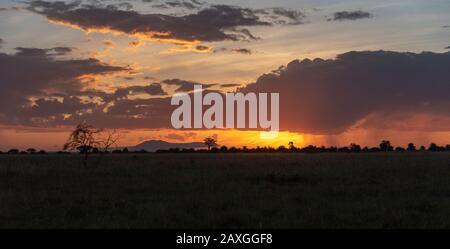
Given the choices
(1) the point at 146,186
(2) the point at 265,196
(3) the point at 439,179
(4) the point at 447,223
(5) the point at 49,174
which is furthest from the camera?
(5) the point at 49,174

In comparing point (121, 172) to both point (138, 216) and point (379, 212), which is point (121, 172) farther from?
point (379, 212)

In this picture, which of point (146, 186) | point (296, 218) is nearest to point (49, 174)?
point (146, 186)

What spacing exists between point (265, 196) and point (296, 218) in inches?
189

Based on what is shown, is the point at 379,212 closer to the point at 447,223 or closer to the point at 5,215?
the point at 447,223

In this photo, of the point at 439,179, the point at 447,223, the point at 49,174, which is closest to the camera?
the point at 447,223

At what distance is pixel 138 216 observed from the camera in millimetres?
16344

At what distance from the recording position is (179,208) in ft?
58.4

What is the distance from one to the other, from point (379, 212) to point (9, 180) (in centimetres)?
1838
